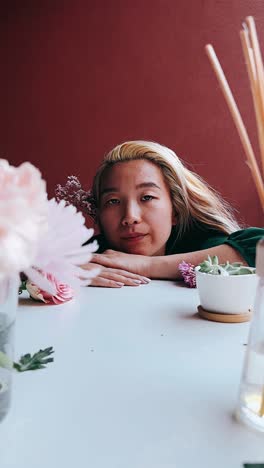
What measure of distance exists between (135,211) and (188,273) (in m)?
0.29

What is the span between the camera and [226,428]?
32 cm

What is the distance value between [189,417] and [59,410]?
0.10m

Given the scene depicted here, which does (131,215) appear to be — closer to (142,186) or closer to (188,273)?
(142,186)

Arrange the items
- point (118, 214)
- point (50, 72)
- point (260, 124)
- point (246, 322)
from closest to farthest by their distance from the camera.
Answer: point (260, 124) < point (246, 322) < point (118, 214) < point (50, 72)

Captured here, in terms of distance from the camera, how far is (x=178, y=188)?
3.99 feet

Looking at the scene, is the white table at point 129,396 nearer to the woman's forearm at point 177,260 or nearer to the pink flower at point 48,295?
the pink flower at point 48,295

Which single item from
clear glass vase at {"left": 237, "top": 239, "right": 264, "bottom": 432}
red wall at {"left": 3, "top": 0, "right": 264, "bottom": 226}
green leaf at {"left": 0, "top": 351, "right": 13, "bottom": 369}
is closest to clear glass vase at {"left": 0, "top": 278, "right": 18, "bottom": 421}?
green leaf at {"left": 0, "top": 351, "right": 13, "bottom": 369}

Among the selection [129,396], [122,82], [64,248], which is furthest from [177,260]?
[122,82]

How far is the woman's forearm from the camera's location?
944 mm

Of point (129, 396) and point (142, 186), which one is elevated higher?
point (142, 186)

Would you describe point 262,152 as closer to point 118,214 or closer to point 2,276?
point 2,276

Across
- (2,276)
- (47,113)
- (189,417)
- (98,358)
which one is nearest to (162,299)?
(98,358)

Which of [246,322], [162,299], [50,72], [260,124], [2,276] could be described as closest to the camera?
[2,276]

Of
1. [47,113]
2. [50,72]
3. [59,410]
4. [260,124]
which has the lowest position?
[59,410]
